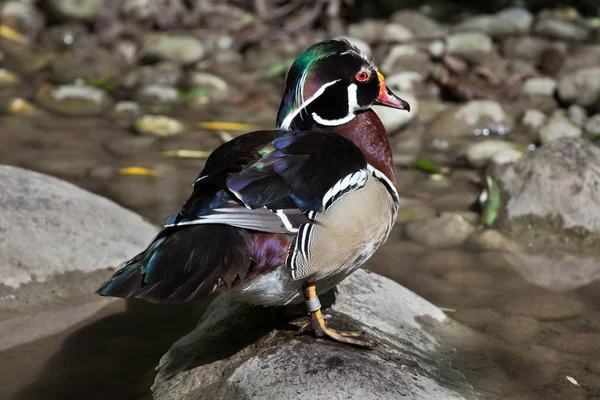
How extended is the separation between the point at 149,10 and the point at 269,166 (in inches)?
216

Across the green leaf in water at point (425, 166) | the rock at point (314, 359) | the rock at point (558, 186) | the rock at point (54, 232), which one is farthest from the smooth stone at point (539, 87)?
the rock at point (54, 232)

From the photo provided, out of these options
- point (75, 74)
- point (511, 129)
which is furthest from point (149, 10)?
point (511, 129)

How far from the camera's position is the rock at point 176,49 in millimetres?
7301

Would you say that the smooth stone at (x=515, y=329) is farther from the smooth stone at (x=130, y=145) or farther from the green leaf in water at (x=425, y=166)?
the smooth stone at (x=130, y=145)

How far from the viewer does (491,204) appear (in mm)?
4816

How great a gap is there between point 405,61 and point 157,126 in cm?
223

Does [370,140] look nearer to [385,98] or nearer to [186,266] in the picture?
[385,98]

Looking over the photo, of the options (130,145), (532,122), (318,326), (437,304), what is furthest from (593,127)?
(318,326)

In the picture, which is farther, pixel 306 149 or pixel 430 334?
pixel 430 334

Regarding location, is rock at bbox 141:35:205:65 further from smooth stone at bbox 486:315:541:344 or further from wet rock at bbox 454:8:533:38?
smooth stone at bbox 486:315:541:344

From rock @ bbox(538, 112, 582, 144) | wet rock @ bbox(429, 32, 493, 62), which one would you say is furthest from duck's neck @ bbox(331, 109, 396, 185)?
wet rock @ bbox(429, 32, 493, 62)

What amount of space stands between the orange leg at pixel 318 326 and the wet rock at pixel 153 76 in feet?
14.6

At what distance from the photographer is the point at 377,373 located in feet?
9.07

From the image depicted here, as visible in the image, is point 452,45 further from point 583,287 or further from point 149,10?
point 583,287
